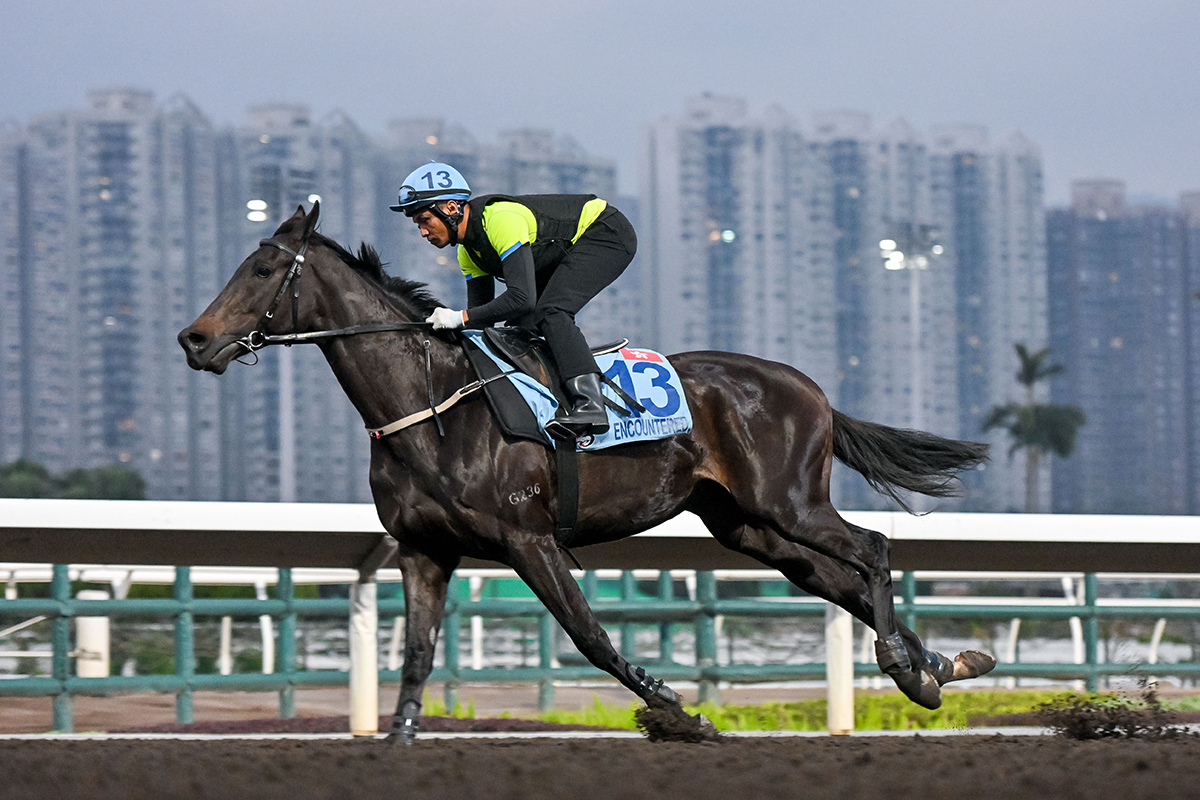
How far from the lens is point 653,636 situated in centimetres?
2120

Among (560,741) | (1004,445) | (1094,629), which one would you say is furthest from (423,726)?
(1004,445)

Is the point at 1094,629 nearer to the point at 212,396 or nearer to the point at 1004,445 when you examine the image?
the point at 1004,445

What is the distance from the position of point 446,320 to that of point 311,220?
59 cm

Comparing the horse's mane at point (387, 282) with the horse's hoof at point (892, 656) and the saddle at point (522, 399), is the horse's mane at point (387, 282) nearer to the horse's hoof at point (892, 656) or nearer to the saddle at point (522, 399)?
the saddle at point (522, 399)

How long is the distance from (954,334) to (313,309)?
88.3 m

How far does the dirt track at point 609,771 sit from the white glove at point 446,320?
1439 mm

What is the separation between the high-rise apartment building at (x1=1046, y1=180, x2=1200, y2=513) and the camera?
87938 millimetres

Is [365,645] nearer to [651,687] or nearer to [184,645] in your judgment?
[184,645]

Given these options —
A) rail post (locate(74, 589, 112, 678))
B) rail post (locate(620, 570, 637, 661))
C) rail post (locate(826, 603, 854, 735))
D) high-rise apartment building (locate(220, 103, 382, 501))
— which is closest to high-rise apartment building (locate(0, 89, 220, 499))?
high-rise apartment building (locate(220, 103, 382, 501))

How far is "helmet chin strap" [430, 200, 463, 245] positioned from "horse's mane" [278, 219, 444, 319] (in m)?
0.23

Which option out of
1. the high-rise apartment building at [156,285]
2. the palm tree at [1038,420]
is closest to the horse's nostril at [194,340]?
the palm tree at [1038,420]

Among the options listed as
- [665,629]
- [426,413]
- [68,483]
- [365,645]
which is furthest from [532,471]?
[68,483]

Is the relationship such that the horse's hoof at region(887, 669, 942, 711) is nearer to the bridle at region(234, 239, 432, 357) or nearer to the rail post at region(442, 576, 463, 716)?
the bridle at region(234, 239, 432, 357)

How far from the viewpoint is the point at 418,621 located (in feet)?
15.7
